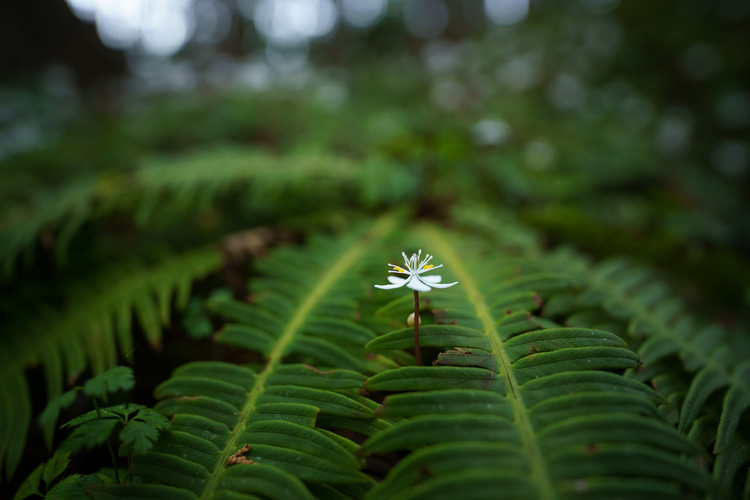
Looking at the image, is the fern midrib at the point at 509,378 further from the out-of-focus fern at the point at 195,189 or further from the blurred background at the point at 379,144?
the out-of-focus fern at the point at 195,189

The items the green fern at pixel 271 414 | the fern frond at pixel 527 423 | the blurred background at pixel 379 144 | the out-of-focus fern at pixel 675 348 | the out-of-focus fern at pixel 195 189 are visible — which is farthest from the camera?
the blurred background at pixel 379 144

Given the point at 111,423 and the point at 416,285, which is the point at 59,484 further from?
the point at 416,285

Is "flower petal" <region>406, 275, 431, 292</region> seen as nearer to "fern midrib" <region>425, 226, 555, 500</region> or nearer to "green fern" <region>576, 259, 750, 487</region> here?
"fern midrib" <region>425, 226, 555, 500</region>

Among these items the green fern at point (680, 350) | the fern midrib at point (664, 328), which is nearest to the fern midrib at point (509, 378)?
the green fern at point (680, 350)

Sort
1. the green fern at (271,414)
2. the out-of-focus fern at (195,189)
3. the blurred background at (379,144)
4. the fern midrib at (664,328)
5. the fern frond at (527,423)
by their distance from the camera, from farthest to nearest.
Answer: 1. the blurred background at (379,144)
2. the out-of-focus fern at (195,189)
3. the fern midrib at (664,328)
4. the green fern at (271,414)
5. the fern frond at (527,423)

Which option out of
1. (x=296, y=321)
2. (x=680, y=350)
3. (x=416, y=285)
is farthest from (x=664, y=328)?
(x=296, y=321)

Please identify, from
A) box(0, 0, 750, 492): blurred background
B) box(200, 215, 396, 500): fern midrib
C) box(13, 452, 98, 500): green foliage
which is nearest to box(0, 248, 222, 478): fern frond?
box(0, 0, 750, 492): blurred background
